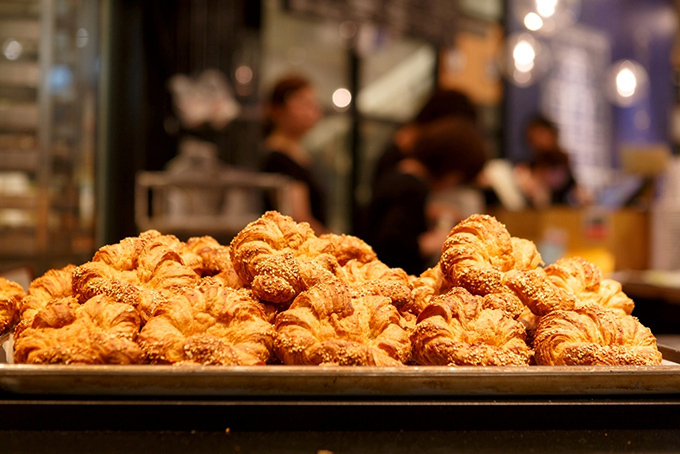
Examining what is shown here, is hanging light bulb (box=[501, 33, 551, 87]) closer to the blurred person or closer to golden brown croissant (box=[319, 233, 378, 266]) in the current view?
the blurred person

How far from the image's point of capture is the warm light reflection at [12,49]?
11.6 ft

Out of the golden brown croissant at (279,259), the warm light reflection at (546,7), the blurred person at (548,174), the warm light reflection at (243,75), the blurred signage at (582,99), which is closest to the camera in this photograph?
the golden brown croissant at (279,259)

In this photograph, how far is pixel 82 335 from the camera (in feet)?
3.20

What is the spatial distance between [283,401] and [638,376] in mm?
524

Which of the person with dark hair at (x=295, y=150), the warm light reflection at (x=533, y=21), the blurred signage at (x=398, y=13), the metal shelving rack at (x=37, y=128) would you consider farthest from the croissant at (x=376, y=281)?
the warm light reflection at (x=533, y=21)

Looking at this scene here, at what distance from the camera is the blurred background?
12.0 ft

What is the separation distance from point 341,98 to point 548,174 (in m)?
2.67

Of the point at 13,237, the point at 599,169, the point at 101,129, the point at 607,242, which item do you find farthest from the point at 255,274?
the point at 599,169

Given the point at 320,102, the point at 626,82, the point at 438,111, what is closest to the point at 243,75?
the point at 320,102

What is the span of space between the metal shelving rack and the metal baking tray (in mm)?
2895

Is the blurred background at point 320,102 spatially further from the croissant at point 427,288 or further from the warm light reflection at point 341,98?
the croissant at point 427,288

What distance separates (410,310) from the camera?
1204mm

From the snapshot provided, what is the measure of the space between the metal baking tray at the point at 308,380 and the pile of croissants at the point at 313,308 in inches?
2.1

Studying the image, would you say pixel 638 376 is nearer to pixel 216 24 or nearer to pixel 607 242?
pixel 607 242
